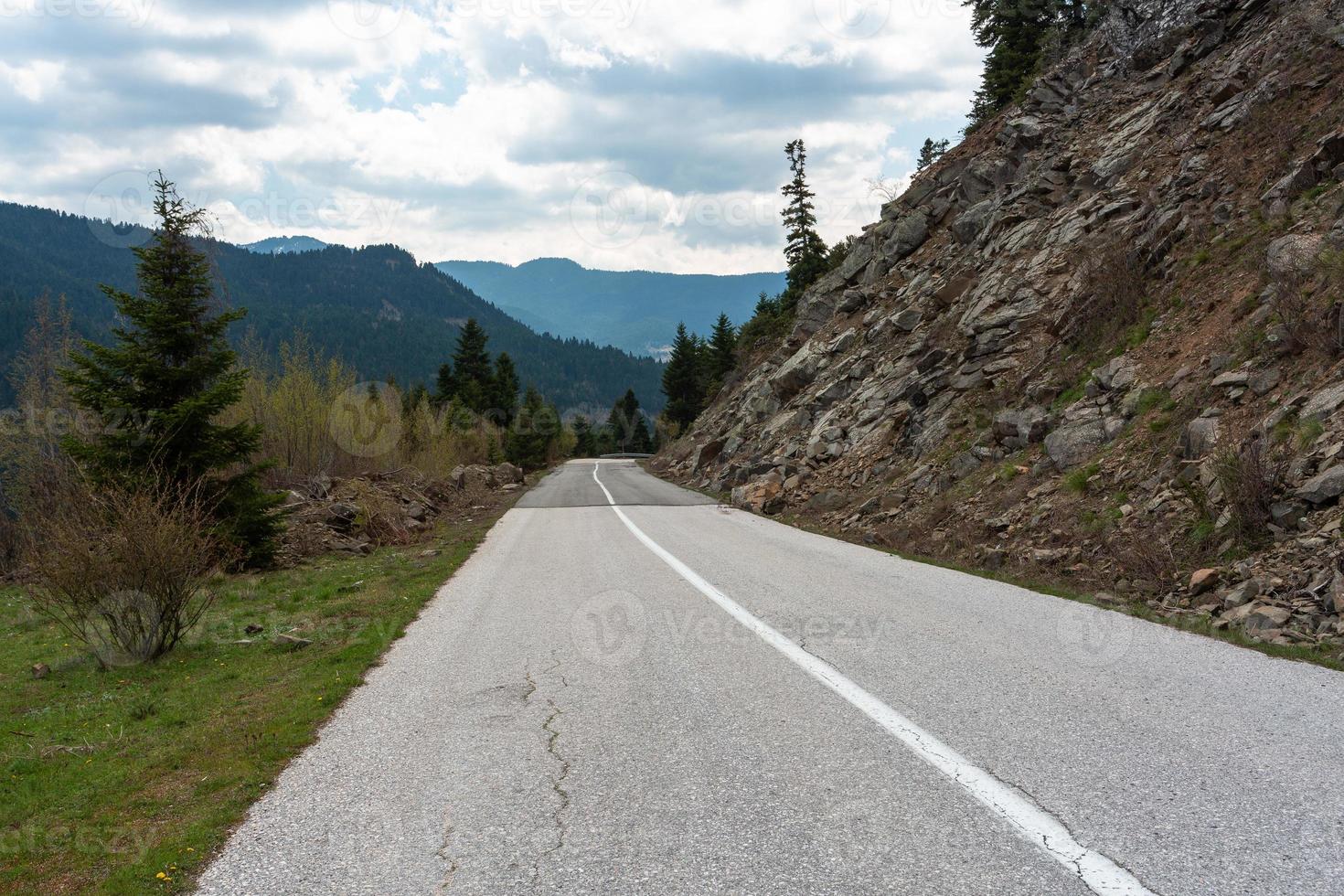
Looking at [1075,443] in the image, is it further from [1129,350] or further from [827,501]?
[827,501]

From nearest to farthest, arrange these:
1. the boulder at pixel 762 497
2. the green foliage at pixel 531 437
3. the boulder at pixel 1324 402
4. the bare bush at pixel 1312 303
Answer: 1. the boulder at pixel 1324 402
2. the bare bush at pixel 1312 303
3. the boulder at pixel 762 497
4. the green foliage at pixel 531 437

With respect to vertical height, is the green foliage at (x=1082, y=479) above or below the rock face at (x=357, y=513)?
above

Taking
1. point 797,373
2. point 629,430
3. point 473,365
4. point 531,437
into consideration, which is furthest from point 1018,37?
point 629,430

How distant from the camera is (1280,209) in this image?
1326cm

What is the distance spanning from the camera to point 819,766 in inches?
154

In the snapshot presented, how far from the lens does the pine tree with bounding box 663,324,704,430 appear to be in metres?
79.8

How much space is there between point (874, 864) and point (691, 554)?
31.2 feet

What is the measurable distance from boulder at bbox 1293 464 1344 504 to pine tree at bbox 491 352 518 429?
183ft

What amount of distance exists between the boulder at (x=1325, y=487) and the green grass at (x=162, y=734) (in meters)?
9.31

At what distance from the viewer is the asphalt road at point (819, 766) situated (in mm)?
2973

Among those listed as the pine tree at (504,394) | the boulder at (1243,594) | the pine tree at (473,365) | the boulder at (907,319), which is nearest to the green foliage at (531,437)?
the pine tree at (504,394)

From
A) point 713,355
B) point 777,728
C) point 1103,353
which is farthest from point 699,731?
point 713,355

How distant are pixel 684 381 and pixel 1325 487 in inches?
2898

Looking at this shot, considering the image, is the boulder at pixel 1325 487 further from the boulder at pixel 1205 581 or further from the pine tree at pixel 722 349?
the pine tree at pixel 722 349
